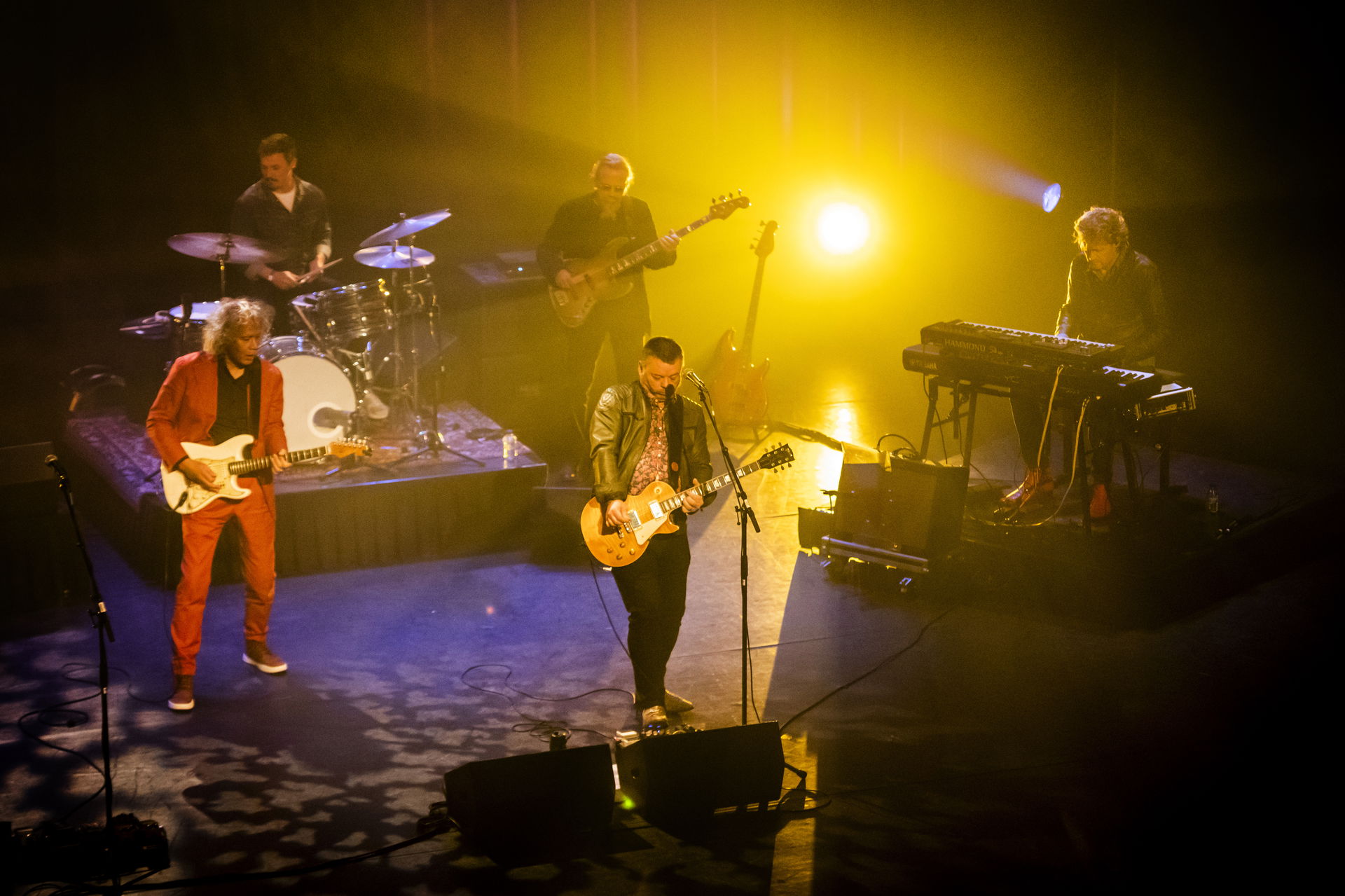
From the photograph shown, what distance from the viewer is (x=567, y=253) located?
8.19 metres

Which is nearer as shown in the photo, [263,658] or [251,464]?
[251,464]

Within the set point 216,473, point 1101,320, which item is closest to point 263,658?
point 216,473

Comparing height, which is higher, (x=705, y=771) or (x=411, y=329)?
(x=411, y=329)

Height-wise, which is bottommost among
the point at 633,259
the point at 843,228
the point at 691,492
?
the point at 691,492

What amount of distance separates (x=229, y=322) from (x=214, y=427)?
55cm

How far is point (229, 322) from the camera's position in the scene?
5.56 meters

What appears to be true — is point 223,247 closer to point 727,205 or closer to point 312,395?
point 312,395

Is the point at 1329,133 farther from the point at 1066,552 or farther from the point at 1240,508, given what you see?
the point at 1066,552

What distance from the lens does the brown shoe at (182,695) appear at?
5695 millimetres

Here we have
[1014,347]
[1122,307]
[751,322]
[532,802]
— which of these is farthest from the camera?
[751,322]

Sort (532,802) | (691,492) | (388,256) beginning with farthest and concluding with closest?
(388,256) → (691,492) → (532,802)

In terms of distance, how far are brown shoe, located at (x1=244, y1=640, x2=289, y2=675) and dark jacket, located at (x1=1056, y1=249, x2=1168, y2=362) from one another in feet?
17.1

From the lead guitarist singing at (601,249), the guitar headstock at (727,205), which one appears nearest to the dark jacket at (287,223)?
the lead guitarist singing at (601,249)

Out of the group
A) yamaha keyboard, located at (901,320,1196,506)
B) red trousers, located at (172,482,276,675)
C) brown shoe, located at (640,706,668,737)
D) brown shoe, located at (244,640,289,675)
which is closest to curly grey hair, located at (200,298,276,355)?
red trousers, located at (172,482,276,675)
